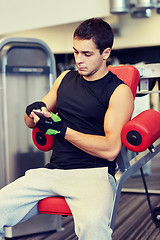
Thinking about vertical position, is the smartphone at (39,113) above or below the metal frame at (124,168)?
above

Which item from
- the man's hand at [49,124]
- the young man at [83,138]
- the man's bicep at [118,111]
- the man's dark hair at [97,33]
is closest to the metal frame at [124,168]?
the young man at [83,138]

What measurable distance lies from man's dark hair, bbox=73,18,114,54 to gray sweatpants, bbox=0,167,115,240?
1.82ft

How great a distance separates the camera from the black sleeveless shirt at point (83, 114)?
70.2 inches

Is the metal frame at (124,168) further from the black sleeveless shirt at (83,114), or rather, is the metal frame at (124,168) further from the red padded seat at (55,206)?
the red padded seat at (55,206)

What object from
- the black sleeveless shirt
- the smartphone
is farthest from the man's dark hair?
the smartphone

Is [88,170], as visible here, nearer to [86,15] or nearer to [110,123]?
[110,123]

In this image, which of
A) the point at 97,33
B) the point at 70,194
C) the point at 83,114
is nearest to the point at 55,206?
the point at 70,194

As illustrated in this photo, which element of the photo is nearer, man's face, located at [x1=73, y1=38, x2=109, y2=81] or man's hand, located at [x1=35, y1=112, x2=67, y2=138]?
man's hand, located at [x1=35, y1=112, x2=67, y2=138]

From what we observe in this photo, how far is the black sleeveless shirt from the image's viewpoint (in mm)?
1783

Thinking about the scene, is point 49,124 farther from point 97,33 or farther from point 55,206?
point 97,33

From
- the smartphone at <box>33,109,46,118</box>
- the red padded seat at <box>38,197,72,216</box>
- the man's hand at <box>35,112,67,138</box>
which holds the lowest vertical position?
the red padded seat at <box>38,197,72,216</box>

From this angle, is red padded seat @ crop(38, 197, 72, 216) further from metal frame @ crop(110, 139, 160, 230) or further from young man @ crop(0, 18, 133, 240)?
metal frame @ crop(110, 139, 160, 230)

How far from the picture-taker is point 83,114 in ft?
5.92

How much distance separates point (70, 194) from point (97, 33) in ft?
2.32
